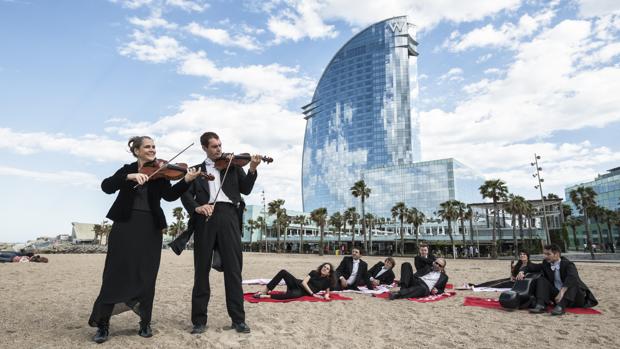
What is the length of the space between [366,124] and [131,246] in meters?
134

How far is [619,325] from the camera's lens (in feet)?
19.1

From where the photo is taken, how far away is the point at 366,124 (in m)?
135

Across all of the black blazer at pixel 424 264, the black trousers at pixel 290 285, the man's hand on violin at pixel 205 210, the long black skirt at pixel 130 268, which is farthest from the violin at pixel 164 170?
the black blazer at pixel 424 264

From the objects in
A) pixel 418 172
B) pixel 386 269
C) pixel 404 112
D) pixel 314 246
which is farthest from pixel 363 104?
pixel 386 269

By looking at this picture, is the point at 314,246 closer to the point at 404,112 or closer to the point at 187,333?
the point at 404,112

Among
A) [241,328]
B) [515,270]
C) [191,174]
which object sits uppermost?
[191,174]

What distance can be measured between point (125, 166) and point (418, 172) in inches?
4140

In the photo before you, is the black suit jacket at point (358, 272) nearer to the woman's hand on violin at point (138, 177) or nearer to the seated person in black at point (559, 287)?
the seated person in black at point (559, 287)

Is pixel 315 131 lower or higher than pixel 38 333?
higher

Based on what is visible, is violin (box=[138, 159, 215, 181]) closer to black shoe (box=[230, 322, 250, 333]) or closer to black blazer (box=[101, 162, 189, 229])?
black blazer (box=[101, 162, 189, 229])

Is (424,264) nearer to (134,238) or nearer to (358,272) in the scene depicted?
(358,272)

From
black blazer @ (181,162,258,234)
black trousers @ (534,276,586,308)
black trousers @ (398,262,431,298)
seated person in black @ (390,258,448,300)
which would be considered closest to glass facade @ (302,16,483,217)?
seated person in black @ (390,258,448,300)

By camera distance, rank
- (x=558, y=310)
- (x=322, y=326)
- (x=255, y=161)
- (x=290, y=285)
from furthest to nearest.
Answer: (x=290, y=285)
(x=558, y=310)
(x=322, y=326)
(x=255, y=161)

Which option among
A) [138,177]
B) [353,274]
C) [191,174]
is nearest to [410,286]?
[353,274]
